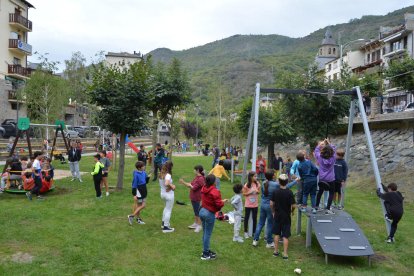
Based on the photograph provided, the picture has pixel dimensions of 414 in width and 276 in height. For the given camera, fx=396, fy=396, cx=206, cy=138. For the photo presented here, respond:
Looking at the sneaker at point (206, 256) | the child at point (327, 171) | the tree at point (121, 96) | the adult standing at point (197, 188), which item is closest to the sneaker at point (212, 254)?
the sneaker at point (206, 256)

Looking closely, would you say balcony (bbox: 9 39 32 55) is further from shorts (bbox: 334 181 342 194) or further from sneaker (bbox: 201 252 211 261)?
sneaker (bbox: 201 252 211 261)

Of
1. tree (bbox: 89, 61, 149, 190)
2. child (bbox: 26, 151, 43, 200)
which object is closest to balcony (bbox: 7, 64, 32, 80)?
tree (bbox: 89, 61, 149, 190)

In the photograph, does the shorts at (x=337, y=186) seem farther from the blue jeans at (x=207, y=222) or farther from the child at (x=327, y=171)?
the blue jeans at (x=207, y=222)

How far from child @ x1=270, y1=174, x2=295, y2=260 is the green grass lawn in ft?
1.67

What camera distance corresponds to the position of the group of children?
13.9m

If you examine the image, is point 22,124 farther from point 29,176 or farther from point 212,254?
point 212,254

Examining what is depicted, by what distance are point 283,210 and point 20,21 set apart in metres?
47.4

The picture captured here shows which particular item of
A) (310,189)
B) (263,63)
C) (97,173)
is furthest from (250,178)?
(263,63)

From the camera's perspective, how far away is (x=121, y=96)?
14.8 metres

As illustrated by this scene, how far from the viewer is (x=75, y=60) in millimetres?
56250

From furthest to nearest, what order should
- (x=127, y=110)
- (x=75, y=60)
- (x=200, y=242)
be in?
(x=75, y=60) < (x=127, y=110) < (x=200, y=242)

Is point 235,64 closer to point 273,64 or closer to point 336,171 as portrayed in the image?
point 273,64

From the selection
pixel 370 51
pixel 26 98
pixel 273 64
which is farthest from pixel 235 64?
pixel 26 98

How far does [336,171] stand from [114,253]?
6129 mm
